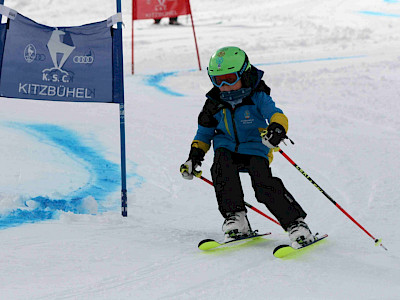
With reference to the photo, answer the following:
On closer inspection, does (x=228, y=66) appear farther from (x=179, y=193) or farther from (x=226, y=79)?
(x=179, y=193)

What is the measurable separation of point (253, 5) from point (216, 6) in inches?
93.4

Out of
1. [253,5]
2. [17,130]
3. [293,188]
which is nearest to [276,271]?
[293,188]

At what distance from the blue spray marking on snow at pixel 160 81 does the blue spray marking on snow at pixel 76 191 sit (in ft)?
10.9

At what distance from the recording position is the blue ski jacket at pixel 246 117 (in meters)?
3.82

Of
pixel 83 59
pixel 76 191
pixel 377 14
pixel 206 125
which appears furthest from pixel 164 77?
pixel 377 14

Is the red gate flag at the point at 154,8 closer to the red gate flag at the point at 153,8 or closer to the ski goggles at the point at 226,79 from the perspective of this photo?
the red gate flag at the point at 153,8

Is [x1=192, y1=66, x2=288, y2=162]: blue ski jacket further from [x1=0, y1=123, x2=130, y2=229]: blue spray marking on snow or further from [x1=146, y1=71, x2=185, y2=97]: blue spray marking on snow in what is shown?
[x1=146, y1=71, x2=185, y2=97]: blue spray marking on snow

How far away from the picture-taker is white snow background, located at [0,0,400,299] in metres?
3.12

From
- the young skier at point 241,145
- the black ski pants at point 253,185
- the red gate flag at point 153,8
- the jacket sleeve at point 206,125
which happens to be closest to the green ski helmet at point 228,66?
the young skier at point 241,145

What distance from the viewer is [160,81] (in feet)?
39.8

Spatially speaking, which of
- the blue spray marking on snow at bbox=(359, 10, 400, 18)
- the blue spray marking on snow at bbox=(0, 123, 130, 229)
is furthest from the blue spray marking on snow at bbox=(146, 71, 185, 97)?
the blue spray marking on snow at bbox=(359, 10, 400, 18)

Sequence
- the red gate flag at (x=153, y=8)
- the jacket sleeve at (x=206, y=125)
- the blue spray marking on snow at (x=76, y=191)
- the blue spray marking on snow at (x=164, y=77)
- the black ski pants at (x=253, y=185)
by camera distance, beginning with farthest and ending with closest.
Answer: the red gate flag at (x=153, y=8), the blue spray marking on snow at (x=164, y=77), the blue spray marking on snow at (x=76, y=191), the jacket sleeve at (x=206, y=125), the black ski pants at (x=253, y=185)

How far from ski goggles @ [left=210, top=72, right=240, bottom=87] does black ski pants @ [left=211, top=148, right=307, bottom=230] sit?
0.45 metres

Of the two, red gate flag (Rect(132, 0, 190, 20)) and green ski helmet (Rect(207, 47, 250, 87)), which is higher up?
red gate flag (Rect(132, 0, 190, 20))
